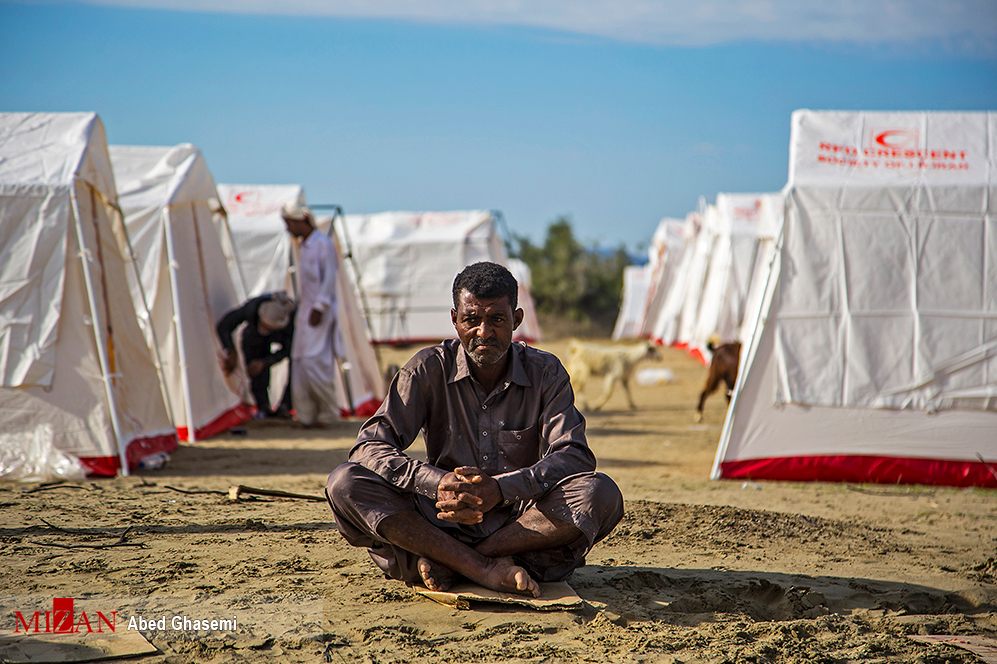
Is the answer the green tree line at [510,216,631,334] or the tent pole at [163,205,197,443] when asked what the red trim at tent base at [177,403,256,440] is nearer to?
the tent pole at [163,205,197,443]

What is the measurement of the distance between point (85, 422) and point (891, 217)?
5.89 metres

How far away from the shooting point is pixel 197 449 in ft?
22.6

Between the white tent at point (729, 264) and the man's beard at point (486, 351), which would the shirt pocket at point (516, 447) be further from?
the white tent at point (729, 264)

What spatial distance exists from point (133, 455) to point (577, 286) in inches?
1056

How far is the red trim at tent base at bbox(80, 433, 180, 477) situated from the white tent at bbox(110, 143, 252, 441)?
0.73m

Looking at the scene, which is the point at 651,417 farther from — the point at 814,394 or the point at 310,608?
the point at 310,608

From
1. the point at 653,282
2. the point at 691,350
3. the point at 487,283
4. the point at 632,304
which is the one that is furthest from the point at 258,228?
the point at 632,304

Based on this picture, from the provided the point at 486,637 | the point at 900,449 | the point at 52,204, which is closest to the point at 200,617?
the point at 486,637

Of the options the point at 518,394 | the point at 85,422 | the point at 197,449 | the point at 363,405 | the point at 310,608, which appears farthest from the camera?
the point at 363,405

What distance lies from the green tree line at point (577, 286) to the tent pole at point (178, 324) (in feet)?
78.1

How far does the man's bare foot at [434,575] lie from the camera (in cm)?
294

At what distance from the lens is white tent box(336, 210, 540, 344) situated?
20.3 meters

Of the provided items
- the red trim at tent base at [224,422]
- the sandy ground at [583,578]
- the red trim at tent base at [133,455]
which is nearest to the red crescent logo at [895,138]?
the sandy ground at [583,578]

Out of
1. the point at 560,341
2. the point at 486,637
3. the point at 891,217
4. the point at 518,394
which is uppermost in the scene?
the point at 891,217
